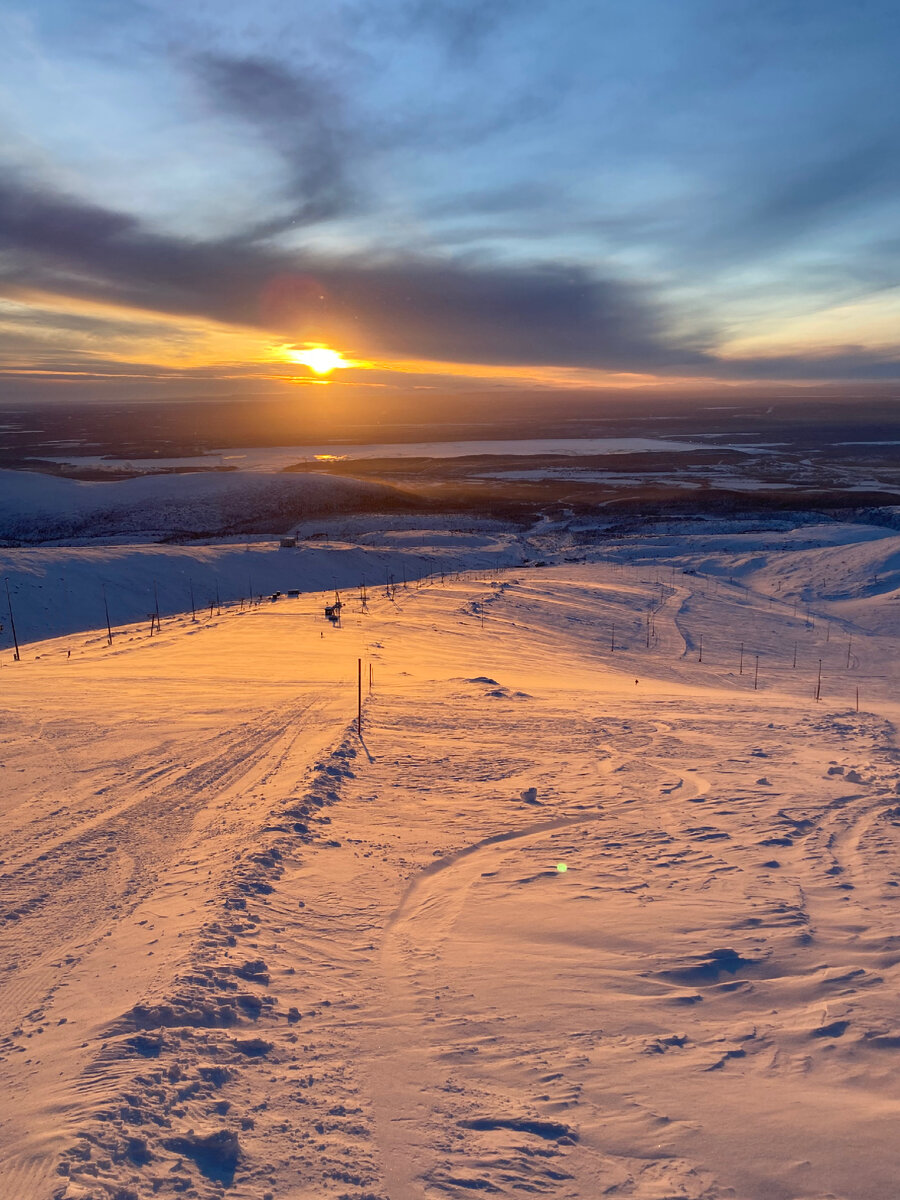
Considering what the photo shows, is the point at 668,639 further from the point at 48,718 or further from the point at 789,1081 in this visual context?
the point at 789,1081

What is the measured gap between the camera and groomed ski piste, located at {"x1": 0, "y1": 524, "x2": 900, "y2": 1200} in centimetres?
373

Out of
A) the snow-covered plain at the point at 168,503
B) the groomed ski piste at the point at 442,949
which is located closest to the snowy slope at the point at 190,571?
the snow-covered plain at the point at 168,503

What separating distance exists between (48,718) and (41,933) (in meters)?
6.28

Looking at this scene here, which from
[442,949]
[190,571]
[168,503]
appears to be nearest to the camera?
[442,949]

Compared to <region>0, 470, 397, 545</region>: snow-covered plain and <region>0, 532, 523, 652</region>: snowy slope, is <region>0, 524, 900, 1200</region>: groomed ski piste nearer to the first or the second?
<region>0, 532, 523, 652</region>: snowy slope

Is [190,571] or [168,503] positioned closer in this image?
[190,571]

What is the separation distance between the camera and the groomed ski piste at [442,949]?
373cm

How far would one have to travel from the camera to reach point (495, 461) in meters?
94.8

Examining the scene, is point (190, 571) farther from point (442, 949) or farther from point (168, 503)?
point (442, 949)

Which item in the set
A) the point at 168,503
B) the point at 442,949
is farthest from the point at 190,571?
the point at 442,949

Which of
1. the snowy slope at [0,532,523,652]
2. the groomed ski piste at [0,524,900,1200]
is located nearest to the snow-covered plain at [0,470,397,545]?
the snowy slope at [0,532,523,652]

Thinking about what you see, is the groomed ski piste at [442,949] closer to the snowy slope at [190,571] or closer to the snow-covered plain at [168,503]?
the snowy slope at [190,571]

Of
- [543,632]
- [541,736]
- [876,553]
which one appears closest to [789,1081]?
[541,736]

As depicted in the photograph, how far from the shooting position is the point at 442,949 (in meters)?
5.55
